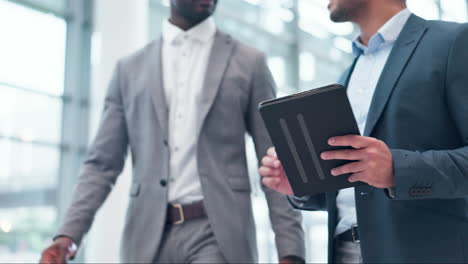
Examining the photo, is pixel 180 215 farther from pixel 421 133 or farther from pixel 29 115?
pixel 29 115

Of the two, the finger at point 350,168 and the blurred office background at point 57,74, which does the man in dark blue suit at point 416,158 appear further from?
the blurred office background at point 57,74

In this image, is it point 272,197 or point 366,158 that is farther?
point 272,197

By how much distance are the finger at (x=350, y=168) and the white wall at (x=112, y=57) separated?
13.1 ft

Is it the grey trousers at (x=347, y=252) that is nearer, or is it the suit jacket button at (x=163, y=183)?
the grey trousers at (x=347, y=252)

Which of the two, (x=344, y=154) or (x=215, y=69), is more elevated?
(x=215, y=69)

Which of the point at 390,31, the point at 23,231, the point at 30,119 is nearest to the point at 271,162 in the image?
the point at 390,31

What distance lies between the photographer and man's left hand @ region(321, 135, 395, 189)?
61.1 inches

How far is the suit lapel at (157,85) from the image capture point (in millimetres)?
2518

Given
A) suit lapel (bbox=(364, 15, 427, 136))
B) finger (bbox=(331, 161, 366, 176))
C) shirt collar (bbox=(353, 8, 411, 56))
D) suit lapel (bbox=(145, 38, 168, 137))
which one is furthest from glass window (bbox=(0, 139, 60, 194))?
finger (bbox=(331, 161, 366, 176))

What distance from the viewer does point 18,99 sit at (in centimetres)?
813

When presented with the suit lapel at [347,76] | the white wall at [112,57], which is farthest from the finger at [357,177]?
the white wall at [112,57]

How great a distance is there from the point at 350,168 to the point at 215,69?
115cm

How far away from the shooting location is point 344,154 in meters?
1.59

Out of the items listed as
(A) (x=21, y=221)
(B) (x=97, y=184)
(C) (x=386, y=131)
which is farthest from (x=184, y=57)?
(A) (x=21, y=221)
